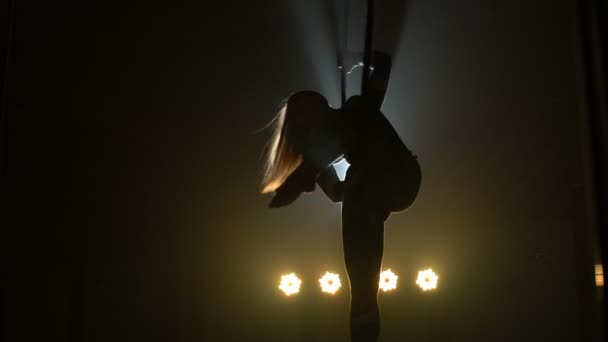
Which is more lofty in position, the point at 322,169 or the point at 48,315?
the point at 322,169

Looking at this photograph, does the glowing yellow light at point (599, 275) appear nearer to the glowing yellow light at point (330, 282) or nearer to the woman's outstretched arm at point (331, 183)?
the woman's outstretched arm at point (331, 183)

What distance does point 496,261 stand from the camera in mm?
2172

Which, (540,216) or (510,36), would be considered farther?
(540,216)

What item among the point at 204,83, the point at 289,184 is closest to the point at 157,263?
the point at 204,83

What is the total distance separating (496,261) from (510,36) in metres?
0.83

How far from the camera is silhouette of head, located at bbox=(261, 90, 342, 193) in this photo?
0.70 m

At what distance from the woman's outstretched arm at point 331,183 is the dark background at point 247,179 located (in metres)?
0.77

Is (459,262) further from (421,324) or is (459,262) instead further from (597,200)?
(597,200)

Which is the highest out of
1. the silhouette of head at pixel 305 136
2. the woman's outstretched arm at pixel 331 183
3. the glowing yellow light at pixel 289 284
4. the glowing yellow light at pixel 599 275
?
the silhouette of head at pixel 305 136

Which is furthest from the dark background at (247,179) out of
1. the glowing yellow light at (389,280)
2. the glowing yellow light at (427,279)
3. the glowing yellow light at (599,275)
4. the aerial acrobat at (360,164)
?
the glowing yellow light at (599,275)

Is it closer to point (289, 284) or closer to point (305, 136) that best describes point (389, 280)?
point (289, 284)

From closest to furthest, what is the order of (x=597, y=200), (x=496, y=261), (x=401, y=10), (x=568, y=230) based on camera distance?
(x=597, y=200), (x=401, y=10), (x=568, y=230), (x=496, y=261)

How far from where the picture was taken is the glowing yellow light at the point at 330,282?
84.5 inches

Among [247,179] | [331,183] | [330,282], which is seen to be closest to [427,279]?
[330,282]
